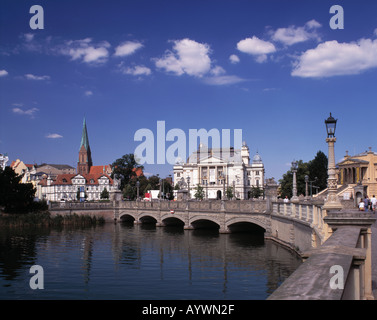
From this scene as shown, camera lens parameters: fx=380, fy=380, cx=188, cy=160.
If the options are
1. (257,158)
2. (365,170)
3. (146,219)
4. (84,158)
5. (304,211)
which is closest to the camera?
(304,211)

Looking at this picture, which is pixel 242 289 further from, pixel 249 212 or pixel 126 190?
pixel 126 190

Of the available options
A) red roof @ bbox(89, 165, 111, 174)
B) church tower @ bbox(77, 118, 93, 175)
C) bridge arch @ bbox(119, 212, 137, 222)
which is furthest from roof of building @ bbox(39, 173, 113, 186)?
bridge arch @ bbox(119, 212, 137, 222)

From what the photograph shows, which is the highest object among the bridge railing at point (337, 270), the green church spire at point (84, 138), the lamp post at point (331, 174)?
the green church spire at point (84, 138)

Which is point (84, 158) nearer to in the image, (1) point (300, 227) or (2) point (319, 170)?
(2) point (319, 170)

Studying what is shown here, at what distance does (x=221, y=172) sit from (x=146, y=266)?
4034 inches

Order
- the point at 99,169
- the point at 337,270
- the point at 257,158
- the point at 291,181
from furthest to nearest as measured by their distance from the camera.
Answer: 1. the point at 99,169
2. the point at 257,158
3. the point at 291,181
4. the point at 337,270

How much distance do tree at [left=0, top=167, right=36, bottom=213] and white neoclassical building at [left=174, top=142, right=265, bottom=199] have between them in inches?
2628

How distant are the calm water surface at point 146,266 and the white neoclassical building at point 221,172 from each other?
3281 inches

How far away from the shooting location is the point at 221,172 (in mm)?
128125

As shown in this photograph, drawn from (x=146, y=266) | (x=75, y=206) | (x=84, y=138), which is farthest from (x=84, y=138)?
(x=146, y=266)

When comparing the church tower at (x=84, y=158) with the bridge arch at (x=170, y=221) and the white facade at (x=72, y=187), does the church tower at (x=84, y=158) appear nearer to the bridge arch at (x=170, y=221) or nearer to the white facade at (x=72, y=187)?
the white facade at (x=72, y=187)

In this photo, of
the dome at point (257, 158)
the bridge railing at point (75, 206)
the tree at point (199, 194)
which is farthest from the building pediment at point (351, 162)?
the dome at point (257, 158)

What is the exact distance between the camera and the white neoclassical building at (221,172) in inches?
5025
